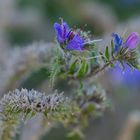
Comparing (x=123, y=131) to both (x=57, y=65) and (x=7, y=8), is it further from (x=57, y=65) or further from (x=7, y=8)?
(x=7, y=8)

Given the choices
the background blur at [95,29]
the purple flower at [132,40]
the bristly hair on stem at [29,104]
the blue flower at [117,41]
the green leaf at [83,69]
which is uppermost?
the background blur at [95,29]

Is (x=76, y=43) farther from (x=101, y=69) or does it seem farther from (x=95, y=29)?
(x=95, y=29)

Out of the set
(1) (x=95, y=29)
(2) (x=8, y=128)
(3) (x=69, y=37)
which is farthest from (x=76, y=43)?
(1) (x=95, y=29)

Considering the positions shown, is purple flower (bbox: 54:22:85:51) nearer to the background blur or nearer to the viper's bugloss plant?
the viper's bugloss plant

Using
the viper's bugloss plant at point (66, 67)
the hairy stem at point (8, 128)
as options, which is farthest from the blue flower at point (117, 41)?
the hairy stem at point (8, 128)

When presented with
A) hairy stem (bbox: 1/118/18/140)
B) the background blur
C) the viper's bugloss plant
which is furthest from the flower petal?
the background blur

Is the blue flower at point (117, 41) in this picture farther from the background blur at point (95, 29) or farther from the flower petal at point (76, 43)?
the background blur at point (95, 29)

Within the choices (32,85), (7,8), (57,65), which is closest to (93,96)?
(57,65)
